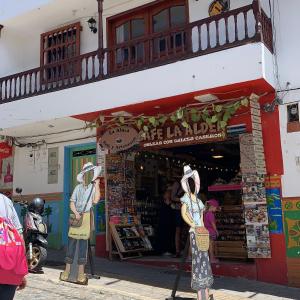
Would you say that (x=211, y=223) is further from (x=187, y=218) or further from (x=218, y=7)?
(x=218, y=7)

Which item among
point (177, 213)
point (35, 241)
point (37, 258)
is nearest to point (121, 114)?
point (177, 213)

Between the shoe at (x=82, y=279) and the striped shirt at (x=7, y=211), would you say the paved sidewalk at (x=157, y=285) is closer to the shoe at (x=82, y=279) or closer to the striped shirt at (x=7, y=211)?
the shoe at (x=82, y=279)

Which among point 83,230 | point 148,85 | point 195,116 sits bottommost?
point 83,230

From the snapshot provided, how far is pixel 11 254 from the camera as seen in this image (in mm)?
3787

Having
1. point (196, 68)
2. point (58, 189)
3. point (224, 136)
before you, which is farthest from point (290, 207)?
point (58, 189)

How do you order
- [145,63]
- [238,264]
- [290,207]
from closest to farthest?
[290,207], [238,264], [145,63]

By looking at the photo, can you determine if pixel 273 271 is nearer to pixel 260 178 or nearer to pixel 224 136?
pixel 260 178

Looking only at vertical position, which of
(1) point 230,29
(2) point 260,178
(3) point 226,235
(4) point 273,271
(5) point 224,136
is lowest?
(4) point 273,271

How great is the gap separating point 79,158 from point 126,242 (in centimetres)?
306

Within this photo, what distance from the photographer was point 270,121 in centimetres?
938

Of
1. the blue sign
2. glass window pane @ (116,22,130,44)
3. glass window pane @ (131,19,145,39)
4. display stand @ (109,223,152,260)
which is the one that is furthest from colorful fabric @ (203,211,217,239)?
glass window pane @ (116,22,130,44)

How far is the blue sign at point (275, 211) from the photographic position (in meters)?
9.02

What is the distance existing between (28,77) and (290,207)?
321 inches

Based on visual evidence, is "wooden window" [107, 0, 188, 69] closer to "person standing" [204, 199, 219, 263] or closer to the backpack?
"person standing" [204, 199, 219, 263]
